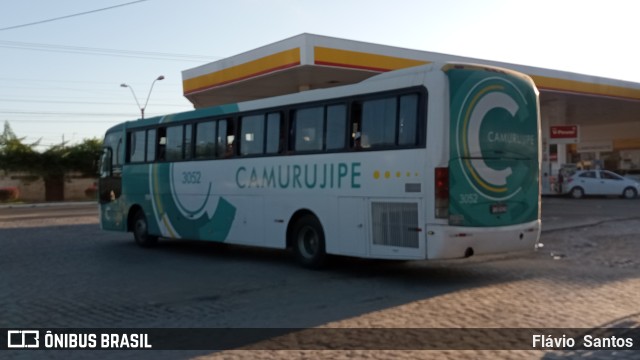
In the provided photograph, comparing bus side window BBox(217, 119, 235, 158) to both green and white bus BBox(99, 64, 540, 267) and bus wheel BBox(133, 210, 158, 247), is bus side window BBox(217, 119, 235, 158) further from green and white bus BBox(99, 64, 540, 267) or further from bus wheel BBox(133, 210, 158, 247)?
bus wheel BBox(133, 210, 158, 247)

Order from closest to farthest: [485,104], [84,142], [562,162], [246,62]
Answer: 1. [485,104]
2. [246,62]
3. [562,162]
4. [84,142]

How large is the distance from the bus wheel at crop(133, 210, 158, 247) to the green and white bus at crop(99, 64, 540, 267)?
2.60 meters

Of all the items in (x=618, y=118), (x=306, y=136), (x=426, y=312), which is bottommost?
(x=426, y=312)

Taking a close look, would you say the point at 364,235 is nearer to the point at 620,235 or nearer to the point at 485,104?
the point at 485,104

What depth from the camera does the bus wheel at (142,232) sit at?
16.3 metres

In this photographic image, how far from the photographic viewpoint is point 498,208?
10.1m

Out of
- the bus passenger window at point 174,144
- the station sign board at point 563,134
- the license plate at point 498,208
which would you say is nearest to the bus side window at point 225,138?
the bus passenger window at point 174,144

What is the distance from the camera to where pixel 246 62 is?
25250mm

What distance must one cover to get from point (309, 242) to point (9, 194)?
4274cm

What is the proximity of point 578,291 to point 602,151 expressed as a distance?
4456cm

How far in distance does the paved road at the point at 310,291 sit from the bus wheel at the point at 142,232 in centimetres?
73

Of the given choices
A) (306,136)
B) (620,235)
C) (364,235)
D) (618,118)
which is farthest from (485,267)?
(618,118)

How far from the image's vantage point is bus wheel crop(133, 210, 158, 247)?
643 inches

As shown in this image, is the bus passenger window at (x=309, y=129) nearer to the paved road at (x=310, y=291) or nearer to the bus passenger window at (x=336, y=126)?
the bus passenger window at (x=336, y=126)
